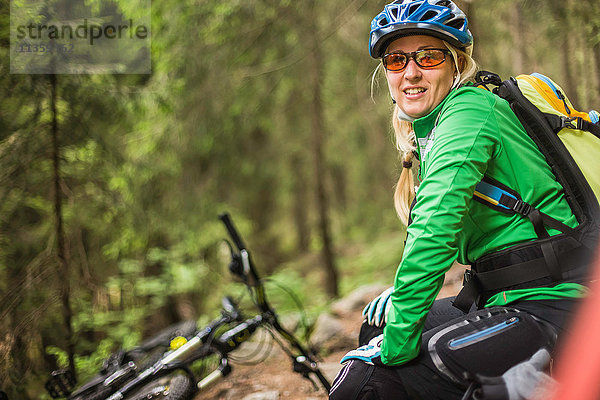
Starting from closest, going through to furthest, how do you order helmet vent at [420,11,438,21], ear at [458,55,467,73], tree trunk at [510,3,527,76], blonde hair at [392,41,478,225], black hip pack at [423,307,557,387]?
black hip pack at [423,307,557,387]
helmet vent at [420,11,438,21]
ear at [458,55,467,73]
blonde hair at [392,41,478,225]
tree trunk at [510,3,527,76]

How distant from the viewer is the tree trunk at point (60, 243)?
499 centimetres

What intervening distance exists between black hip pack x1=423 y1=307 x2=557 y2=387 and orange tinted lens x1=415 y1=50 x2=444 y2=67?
1285mm

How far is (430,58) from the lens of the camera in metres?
2.46

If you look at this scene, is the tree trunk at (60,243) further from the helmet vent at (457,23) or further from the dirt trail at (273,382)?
the helmet vent at (457,23)

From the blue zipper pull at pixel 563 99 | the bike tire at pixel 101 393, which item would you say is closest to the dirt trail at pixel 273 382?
the bike tire at pixel 101 393

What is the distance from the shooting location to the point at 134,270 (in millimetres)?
7367

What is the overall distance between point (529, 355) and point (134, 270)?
6.49 meters

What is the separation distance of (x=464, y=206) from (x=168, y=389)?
9.61ft

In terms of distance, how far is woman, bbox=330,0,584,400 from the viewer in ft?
6.36

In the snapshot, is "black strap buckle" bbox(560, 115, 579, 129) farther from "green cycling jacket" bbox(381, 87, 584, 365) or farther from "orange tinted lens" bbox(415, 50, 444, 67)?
"orange tinted lens" bbox(415, 50, 444, 67)

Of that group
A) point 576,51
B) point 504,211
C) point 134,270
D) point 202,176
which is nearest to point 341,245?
point 202,176

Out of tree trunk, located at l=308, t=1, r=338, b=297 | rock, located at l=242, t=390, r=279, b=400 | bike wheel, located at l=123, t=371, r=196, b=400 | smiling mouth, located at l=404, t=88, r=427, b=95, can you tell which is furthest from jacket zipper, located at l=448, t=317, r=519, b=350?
tree trunk, located at l=308, t=1, r=338, b=297

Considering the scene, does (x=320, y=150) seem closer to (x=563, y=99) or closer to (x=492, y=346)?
(x=563, y=99)

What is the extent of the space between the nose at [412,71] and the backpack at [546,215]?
407 mm
